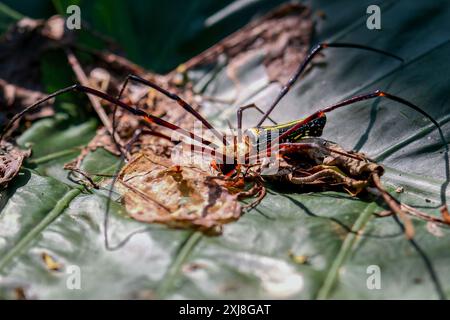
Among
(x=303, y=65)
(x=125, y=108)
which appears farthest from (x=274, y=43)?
(x=125, y=108)

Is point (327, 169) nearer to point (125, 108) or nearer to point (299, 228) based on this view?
point (299, 228)

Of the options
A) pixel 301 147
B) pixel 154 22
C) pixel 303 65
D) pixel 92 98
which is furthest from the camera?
pixel 154 22

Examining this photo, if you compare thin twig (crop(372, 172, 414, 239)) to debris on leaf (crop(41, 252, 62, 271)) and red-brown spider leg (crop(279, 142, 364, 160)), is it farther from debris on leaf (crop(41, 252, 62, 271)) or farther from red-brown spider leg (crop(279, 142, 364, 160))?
debris on leaf (crop(41, 252, 62, 271))

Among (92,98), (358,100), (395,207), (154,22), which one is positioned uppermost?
(154,22)

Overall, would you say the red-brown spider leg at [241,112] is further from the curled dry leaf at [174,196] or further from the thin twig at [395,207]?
the thin twig at [395,207]

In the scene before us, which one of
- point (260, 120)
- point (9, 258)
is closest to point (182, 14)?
point (260, 120)

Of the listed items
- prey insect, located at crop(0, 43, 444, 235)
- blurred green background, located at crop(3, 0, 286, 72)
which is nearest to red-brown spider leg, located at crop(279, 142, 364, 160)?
prey insect, located at crop(0, 43, 444, 235)
